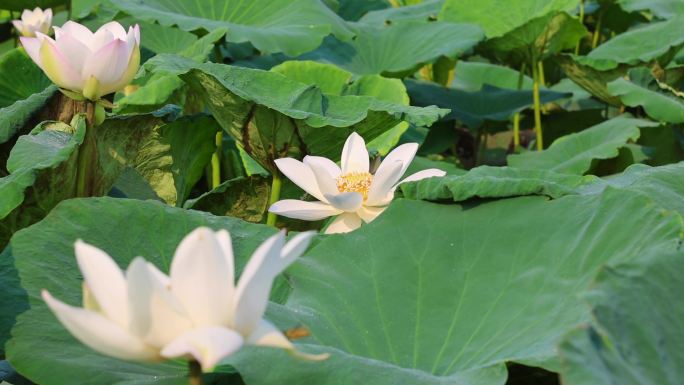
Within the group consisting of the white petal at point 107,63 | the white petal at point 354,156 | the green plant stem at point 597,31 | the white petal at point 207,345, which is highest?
the white petal at point 107,63

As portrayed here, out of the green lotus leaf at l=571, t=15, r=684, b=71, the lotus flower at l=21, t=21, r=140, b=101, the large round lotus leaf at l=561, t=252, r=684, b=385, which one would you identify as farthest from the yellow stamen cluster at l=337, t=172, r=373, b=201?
the green lotus leaf at l=571, t=15, r=684, b=71

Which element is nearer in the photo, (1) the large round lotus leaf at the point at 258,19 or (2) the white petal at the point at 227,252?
(2) the white petal at the point at 227,252

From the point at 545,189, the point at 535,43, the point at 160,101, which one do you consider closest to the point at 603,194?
the point at 545,189

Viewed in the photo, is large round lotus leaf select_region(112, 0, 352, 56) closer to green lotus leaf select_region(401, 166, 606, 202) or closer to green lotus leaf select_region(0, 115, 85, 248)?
green lotus leaf select_region(0, 115, 85, 248)

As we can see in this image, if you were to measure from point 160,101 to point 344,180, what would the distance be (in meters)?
0.70

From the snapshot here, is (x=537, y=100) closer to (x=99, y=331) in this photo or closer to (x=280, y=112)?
(x=280, y=112)

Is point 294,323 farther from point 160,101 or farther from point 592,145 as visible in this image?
point 592,145

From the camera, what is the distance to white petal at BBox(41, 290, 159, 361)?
0.75 meters

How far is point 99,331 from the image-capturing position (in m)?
0.76

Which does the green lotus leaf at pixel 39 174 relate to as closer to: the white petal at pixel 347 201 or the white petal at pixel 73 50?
the white petal at pixel 73 50

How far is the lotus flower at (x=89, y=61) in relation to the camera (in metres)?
1.44

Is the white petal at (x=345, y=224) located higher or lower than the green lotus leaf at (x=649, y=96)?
higher

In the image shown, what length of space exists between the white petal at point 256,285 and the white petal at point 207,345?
18 mm

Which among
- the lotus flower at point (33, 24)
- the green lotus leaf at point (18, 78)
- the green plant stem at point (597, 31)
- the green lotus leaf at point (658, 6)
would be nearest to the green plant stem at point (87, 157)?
the green lotus leaf at point (18, 78)
